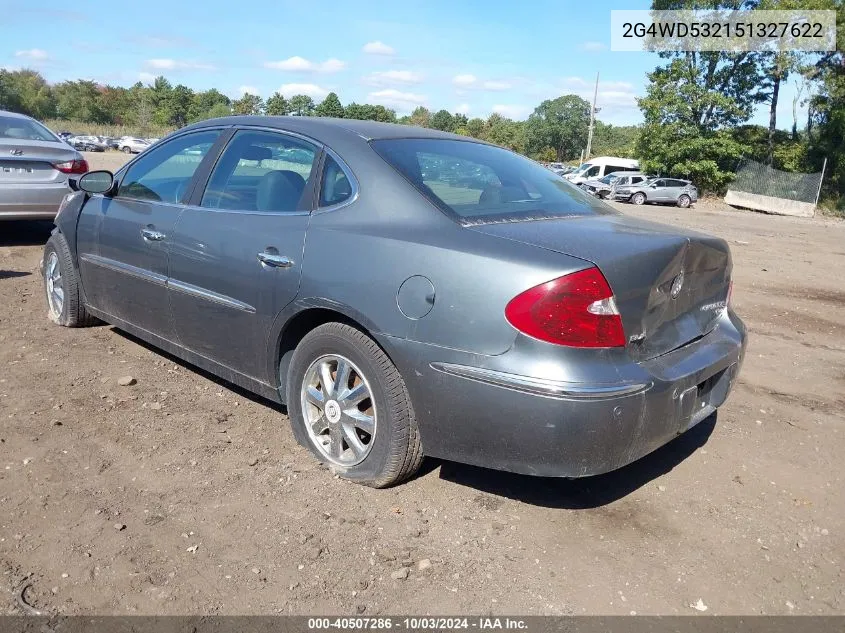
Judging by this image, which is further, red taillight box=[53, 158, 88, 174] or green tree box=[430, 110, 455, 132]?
green tree box=[430, 110, 455, 132]

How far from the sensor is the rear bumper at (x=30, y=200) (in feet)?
24.9

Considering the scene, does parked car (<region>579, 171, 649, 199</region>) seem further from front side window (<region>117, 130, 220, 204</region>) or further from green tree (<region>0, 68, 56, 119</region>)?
green tree (<region>0, 68, 56, 119</region>)

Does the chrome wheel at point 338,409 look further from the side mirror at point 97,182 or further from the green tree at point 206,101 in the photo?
the green tree at point 206,101

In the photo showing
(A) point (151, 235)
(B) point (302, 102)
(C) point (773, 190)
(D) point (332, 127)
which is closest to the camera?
(D) point (332, 127)

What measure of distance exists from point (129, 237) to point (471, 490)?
8.22 ft

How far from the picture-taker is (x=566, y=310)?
2547mm

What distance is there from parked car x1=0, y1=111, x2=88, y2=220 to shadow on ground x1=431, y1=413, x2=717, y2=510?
6.45 metres

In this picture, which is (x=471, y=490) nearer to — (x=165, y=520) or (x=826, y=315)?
(x=165, y=520)

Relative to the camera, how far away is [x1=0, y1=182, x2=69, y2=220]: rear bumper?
7602 millimetres

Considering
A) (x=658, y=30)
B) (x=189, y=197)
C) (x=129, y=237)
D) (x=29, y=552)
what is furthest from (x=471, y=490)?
(x=658, y=30)

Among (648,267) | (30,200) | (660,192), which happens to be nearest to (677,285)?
(648,267)

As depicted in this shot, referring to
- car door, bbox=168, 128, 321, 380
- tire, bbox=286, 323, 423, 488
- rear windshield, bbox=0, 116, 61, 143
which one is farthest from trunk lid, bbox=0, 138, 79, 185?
tire, bbox=286, 323, 423, 488

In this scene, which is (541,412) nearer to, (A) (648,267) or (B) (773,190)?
(A) (648,267)

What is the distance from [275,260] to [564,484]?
1.69 m
